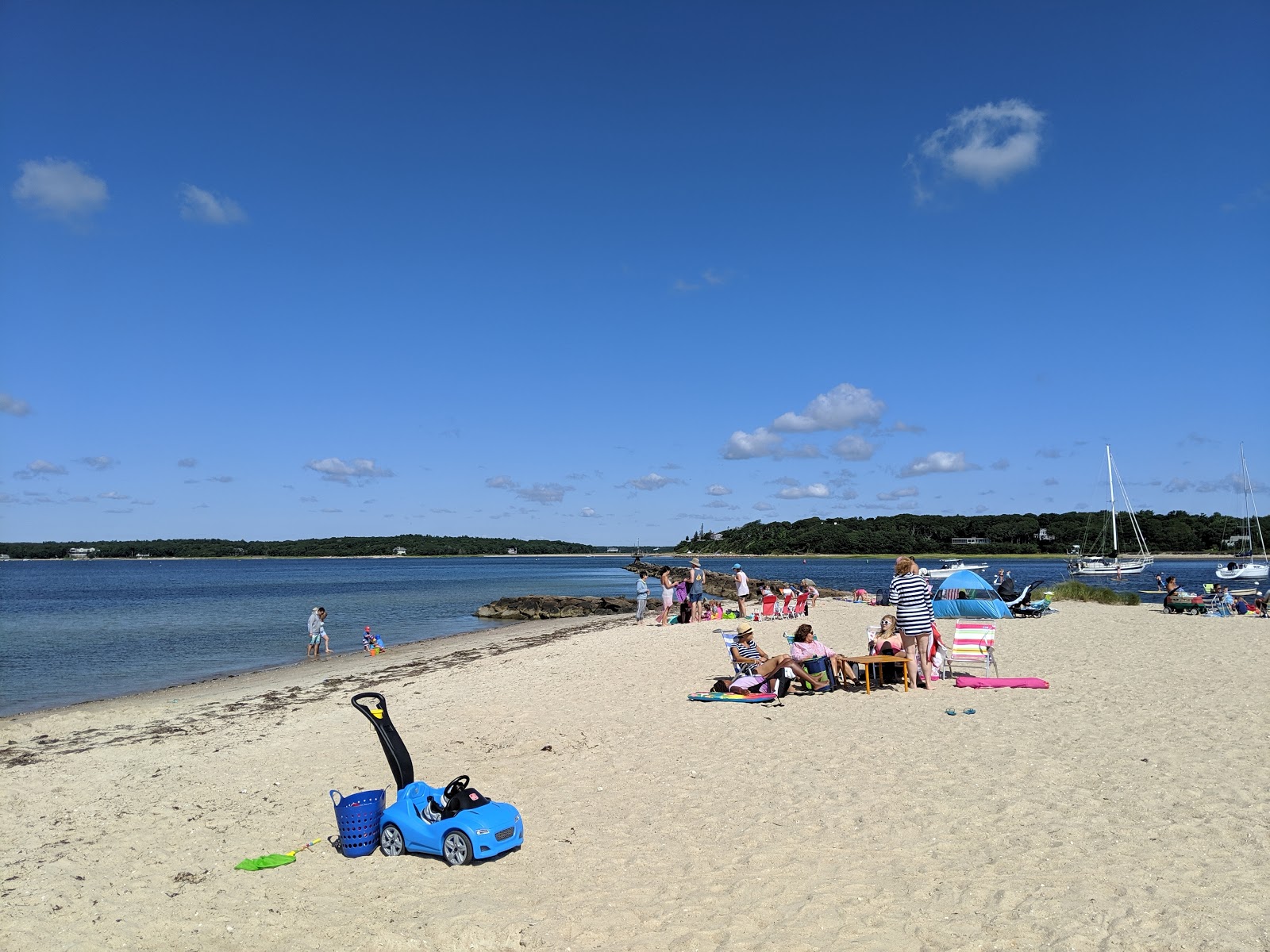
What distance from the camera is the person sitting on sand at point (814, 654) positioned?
10977 mm

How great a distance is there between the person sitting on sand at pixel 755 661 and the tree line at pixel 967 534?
7911 centimetres

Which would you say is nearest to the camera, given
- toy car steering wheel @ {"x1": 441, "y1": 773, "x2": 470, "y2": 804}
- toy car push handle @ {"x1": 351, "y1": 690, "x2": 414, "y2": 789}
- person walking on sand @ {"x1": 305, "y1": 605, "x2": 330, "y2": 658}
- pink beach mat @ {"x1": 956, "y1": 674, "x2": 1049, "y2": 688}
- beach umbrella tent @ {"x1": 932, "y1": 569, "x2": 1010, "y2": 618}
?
toy car steering wheel @ {"x1": 441, "y1": 773, "x2": 470, "y2": 804}

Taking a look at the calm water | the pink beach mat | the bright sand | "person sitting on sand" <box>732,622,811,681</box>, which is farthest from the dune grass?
the calm water

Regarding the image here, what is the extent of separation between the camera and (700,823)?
245 inches

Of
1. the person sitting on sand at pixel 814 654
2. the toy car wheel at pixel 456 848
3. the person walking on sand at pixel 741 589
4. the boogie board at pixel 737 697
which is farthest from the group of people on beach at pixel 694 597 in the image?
the toy car wheel at pixel 456 848

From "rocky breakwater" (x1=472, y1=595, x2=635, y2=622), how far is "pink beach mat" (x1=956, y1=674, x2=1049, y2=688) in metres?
23.4

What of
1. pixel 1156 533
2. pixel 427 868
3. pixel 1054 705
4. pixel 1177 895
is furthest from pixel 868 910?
pixel 1156 533

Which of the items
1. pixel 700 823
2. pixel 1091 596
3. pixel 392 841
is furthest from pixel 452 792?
pixel 1091 596

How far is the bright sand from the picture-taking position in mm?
4613

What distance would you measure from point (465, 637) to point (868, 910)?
21.5m

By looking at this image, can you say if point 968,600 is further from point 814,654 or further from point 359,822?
point 359,822

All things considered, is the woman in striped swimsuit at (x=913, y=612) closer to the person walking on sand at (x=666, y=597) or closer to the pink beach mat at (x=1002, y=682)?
the pink beach mat at (x=1002, y=682)

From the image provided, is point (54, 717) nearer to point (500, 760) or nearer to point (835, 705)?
point (500, 760)

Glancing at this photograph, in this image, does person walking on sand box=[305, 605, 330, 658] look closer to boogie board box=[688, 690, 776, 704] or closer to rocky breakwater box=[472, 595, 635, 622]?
rocky breakwater box=[472, 595, 635, 622]
